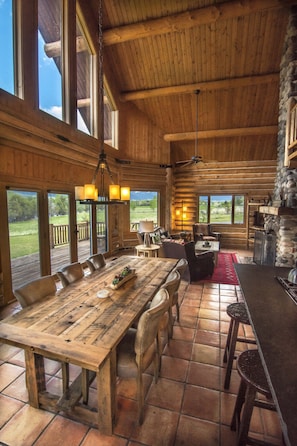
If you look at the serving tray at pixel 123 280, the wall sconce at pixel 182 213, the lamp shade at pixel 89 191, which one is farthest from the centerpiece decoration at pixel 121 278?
the wall sconce at pixel 182 213

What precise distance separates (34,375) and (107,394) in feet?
2.14

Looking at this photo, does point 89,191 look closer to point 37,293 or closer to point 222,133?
point 37,293

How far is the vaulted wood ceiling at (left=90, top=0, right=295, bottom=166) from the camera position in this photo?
194 inches

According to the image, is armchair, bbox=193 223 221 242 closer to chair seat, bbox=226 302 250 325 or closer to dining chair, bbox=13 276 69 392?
chair seat, bbox=226 302 250 325

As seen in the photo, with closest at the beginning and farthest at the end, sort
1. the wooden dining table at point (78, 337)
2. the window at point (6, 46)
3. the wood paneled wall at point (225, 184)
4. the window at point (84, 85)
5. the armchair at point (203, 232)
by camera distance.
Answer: the wooden dining table at point (78, 337)
the window at point (6, 46)
the window at point (84, 85)
the wood paneled wall at point (225, 184)
the armchair at point (203, 232)

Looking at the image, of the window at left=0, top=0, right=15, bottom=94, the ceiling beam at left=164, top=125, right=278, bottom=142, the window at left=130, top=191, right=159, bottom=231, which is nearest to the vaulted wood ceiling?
the ceiling beam at left=164, top=125, right=278, bottom=142

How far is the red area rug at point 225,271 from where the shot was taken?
4.98 metres

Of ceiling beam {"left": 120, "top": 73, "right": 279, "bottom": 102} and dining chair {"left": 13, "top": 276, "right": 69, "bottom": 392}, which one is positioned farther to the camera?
ceiling beam {"left": 120, "top": 73, "right": 279, "bottom": 102}

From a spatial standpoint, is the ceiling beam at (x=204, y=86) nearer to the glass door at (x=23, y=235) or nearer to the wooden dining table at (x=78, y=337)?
the glass door at (x=23, y=235)

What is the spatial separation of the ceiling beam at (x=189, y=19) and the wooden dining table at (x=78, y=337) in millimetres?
5697

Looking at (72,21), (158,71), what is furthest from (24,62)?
(158,71)

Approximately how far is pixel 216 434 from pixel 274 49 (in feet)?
24.3

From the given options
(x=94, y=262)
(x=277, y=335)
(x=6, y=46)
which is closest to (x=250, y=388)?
(x=277, y=335)

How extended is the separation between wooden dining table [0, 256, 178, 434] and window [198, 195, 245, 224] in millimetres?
7501
